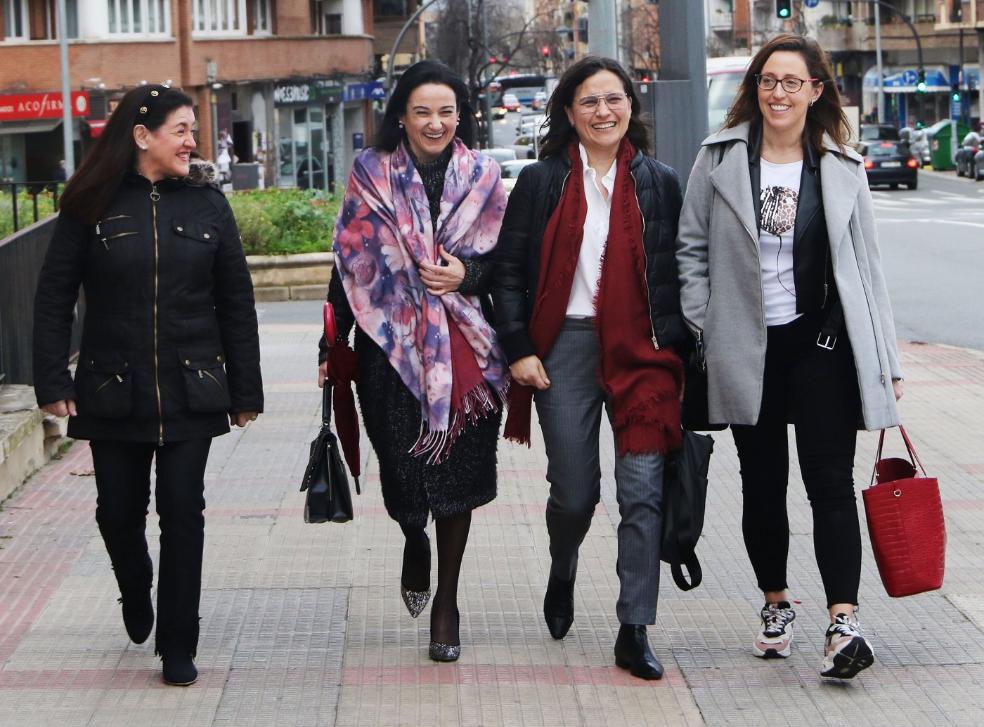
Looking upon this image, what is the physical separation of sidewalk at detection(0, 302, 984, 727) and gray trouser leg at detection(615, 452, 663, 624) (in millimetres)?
215

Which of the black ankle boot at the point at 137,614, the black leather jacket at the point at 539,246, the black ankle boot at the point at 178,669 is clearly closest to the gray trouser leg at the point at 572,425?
the black leather jacket at the point at 539,246

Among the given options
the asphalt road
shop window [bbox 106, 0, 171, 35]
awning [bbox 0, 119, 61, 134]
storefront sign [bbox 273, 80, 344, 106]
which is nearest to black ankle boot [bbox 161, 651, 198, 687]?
the asphalt road

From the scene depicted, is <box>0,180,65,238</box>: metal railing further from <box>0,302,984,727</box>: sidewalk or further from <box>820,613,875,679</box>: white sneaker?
<box>820,613,875,679</box>: white sneaker

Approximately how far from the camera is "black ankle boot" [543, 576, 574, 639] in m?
5.58

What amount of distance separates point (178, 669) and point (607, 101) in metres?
2.07

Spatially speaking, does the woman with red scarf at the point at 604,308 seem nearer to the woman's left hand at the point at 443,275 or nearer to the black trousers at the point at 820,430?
the woman's left hand at the point at 443,275

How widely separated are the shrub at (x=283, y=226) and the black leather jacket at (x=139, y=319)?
545 inches

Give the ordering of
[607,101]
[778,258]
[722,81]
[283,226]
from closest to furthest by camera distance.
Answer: [778,258], [607,101], [283,226], [722,81]

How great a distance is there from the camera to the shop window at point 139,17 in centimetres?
4722

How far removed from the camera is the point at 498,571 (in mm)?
6613

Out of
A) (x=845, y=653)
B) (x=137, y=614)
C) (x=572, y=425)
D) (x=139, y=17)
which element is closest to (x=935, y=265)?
(x=572, y=425)

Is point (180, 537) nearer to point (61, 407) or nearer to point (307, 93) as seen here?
point (61, 407)

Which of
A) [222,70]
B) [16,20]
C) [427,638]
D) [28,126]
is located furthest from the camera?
[222,70]

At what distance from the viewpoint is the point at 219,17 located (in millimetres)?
52531
